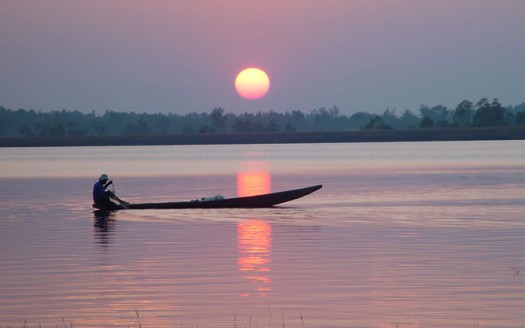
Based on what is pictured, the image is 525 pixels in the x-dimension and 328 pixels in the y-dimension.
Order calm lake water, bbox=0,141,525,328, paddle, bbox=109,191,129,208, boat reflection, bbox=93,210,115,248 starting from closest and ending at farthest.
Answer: calm lake water, bbox=0,141,525,328 < boat reflection, bbox=93,210,115,248 < paddle, bbox=109,191,129,208

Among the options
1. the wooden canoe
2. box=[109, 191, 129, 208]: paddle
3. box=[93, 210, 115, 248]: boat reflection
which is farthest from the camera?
the wooden canoe

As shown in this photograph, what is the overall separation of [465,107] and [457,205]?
16101 cm

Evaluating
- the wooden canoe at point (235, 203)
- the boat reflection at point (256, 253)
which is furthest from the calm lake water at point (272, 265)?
the wooden canoe at point (235, 203)

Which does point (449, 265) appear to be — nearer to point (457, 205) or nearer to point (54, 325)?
point (54, 325)

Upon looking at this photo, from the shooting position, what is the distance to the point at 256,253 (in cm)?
2427

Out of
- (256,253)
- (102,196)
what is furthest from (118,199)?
(256,253)

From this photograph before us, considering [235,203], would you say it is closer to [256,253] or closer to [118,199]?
[118,199]

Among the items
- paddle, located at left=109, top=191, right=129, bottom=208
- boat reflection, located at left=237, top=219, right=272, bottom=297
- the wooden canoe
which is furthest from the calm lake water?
paddle, located at left=109, top=191, right=129, bottom=208

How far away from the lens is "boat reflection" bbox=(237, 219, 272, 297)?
19.5 m

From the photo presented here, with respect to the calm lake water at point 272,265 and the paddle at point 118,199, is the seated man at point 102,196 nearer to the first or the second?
the paddle at point 118,199

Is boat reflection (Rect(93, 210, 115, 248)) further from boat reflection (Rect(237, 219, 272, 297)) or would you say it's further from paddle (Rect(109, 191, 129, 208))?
boat reflection (Rect(237, 219, 272, 297))

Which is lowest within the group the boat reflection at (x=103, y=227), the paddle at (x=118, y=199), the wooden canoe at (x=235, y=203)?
the boat reflection at (x=103, y=227)

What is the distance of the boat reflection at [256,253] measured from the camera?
64.1 ft

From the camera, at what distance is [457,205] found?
3938cm
